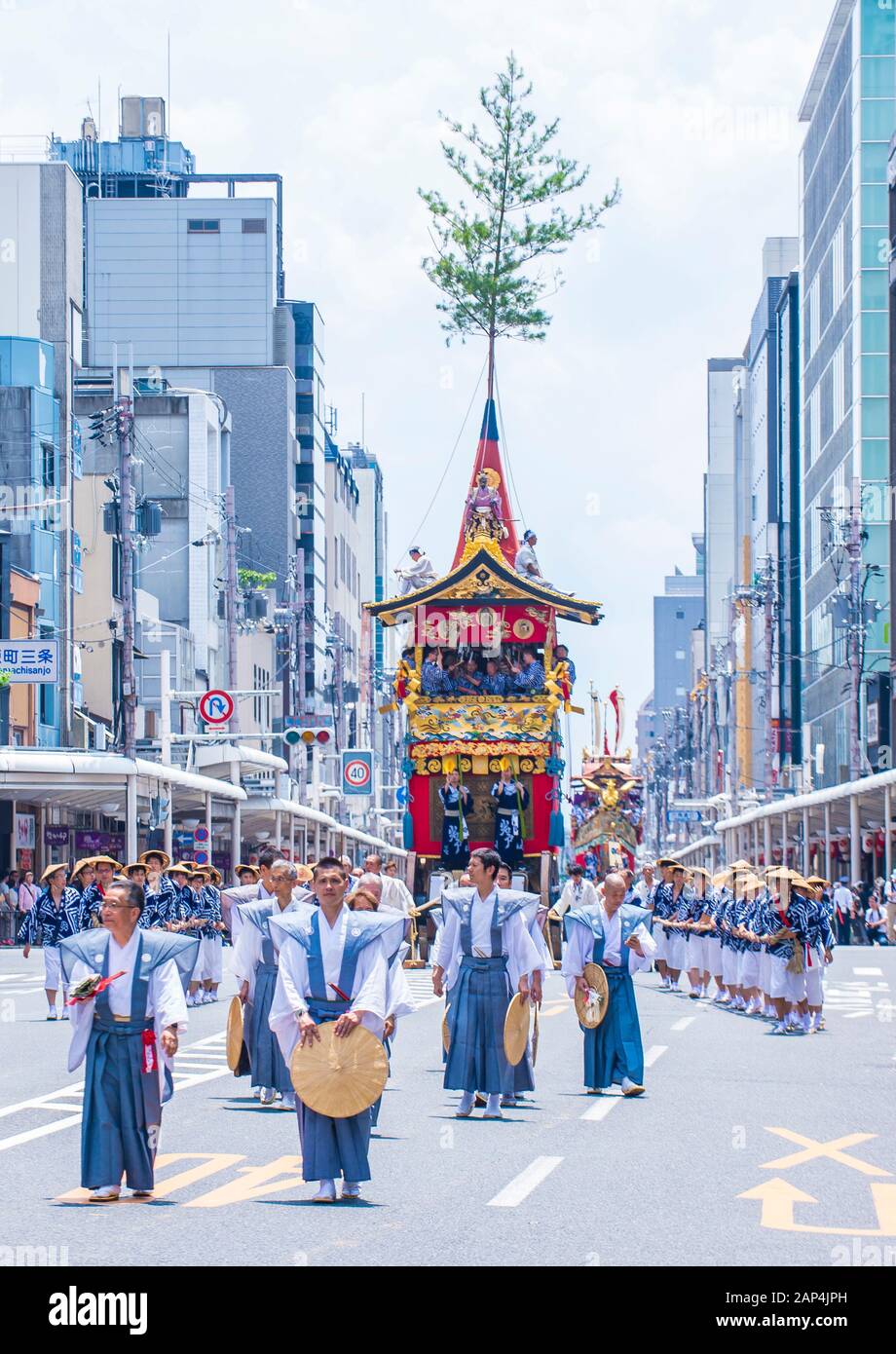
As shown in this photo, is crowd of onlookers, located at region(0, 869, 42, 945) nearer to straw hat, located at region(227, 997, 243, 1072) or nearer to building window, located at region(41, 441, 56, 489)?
building window, located at region(41, 441, 56, 489)

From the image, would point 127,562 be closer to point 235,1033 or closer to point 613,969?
point 613,969

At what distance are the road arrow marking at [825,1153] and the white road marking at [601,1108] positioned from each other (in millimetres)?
1224

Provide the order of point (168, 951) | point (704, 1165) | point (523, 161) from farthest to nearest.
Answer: point (523, 161)
point (704, 1165)
point (168, 951)

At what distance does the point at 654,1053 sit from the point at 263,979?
545cm

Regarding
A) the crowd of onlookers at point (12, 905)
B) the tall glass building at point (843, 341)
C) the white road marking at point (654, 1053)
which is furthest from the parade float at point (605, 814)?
the white road marking at point (654, 1053)

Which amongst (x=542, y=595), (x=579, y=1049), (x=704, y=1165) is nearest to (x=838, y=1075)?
(x=579, y=1049)

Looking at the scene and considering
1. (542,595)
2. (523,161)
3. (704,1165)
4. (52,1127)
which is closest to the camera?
(704,1165)

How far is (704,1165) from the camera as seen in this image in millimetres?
11391

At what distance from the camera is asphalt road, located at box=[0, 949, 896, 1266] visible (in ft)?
28.3

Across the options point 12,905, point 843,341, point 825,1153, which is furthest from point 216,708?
point 843,341

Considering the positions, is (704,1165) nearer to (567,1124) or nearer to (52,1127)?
(567,1124)

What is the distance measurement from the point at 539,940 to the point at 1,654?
3278cm

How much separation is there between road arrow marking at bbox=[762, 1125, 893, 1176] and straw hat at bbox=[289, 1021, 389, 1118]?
2736 millimetres

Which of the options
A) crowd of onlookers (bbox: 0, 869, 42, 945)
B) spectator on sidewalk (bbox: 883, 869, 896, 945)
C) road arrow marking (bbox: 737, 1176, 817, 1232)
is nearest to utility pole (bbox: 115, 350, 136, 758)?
crowd of onlookers (bbox: 0, 869, 42, 945)
